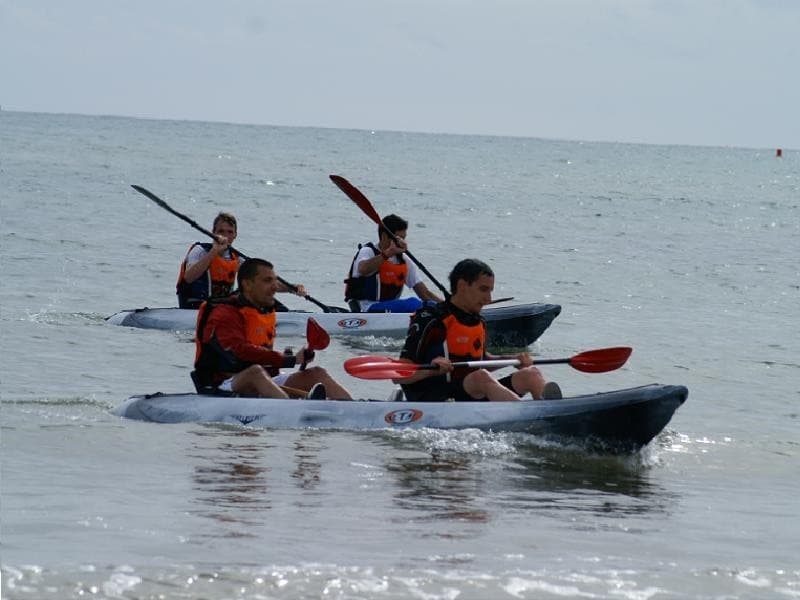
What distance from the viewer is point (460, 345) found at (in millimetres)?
9859

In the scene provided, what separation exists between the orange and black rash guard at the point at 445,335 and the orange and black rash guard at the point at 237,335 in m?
0.88

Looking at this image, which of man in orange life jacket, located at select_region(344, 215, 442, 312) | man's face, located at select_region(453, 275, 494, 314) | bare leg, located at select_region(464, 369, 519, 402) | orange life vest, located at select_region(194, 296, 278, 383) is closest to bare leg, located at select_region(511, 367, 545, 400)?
bare leg, located at select_region(464, 369, 519, 402)

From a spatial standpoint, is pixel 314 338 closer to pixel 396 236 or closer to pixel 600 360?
pixel 600 360

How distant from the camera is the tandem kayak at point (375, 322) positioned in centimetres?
1559

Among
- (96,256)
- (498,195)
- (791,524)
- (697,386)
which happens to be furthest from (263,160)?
(791,524)

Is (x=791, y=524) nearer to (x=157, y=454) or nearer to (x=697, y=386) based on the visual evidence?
(x=157, y=454)

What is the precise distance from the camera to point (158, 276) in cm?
2322

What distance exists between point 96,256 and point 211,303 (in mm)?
16201

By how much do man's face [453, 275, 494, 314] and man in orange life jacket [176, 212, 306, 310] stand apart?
4.31m

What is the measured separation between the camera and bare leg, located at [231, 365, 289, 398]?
1023 centimetres

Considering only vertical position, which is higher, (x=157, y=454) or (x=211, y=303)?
(x=211, y=303)

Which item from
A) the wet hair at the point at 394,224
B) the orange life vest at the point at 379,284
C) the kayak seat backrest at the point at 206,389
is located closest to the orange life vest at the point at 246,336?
the kayak seat backrest at the point at 206,389

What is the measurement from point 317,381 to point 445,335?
3.85ft

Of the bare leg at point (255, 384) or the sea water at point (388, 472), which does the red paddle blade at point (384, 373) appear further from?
the bare leg at point (255, 384)
